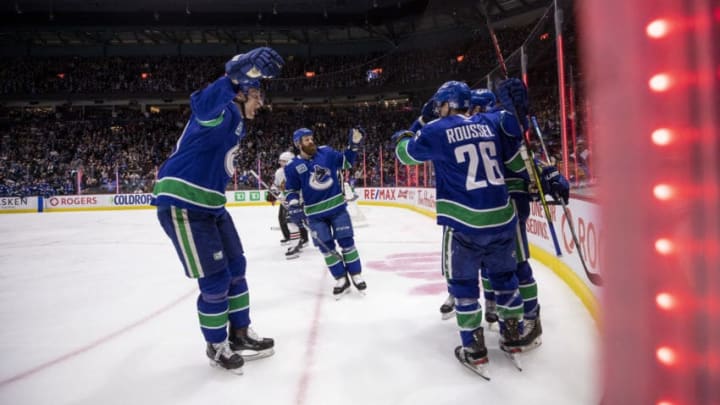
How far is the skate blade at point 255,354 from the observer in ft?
7.90

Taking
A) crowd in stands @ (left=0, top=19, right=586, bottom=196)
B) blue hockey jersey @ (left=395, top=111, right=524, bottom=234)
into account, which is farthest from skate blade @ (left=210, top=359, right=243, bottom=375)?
crowd in stands @ (left=0, top=19, right=586, bottom=196)

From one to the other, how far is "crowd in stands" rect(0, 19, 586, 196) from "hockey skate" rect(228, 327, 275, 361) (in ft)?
55.0

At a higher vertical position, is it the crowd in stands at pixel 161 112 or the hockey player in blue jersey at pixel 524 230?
the crowd in stands at pixel 161 112

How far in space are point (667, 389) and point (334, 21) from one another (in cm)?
2325

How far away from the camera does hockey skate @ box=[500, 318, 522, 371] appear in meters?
2.22

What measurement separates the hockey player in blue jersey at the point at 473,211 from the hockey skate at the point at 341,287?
1529 millimetres

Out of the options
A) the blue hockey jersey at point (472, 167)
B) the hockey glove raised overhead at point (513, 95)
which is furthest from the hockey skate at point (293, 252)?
the hockey glove raised overhead at point (513, 95)

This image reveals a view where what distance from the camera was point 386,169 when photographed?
45.2 feet

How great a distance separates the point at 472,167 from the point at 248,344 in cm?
166

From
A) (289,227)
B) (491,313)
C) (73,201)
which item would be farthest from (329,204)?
(73,201)

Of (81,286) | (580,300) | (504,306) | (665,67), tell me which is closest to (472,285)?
(504,306)

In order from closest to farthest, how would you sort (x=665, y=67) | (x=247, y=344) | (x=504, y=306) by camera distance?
(x=665, y=67) < (x=504, y=306) < (x=247, y=344)

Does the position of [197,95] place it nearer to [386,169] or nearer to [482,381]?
[482,381]

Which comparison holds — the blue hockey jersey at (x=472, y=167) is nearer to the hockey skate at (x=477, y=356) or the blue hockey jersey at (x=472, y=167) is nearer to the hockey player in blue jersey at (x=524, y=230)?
the hockey player in blue jersey at (x=524, y=230)
